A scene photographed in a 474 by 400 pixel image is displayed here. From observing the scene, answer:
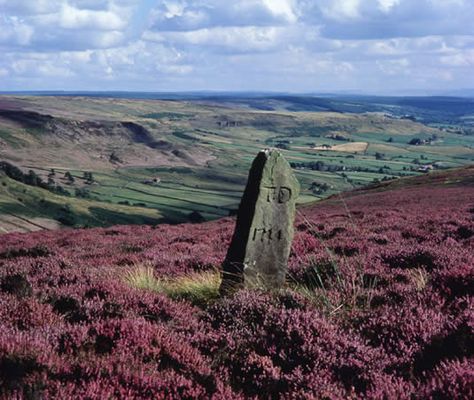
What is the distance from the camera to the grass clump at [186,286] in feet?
30.0

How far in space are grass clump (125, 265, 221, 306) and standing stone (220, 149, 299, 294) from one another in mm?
429

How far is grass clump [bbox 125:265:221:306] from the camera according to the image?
9.14m

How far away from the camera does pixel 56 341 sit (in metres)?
5.55

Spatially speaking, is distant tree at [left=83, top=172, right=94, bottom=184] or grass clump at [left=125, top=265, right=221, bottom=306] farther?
distant tree at [left=83, top=172, right=94, bottom=184]

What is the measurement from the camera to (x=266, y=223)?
10430 mm

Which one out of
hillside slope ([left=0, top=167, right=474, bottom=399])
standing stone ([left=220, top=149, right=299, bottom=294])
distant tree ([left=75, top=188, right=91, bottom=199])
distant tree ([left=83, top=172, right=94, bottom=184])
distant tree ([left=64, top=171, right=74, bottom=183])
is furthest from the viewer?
distant tree ([left=83, top=172, right=94, bottom=184])

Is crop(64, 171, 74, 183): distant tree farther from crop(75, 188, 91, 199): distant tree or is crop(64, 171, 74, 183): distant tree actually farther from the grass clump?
the grass clump

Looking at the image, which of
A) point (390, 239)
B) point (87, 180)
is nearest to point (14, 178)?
point (87, 180)

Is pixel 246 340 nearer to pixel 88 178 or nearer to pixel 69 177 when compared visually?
→ pixel 69 177

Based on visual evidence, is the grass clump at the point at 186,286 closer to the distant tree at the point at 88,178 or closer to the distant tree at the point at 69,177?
the distant tree at the point at 69,177

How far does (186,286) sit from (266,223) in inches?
74.1

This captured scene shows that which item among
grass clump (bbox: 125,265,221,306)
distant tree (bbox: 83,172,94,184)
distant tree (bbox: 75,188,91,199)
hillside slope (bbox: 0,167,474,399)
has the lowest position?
distant tree (bbox: 75,188,91,199)

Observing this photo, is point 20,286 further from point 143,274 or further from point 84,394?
point 84,394

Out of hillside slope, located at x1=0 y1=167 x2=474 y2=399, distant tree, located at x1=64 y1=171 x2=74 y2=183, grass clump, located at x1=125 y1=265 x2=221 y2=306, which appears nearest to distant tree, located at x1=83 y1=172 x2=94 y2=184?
distant tree, located at x1=64 y1=171 x2=74 y2=183
